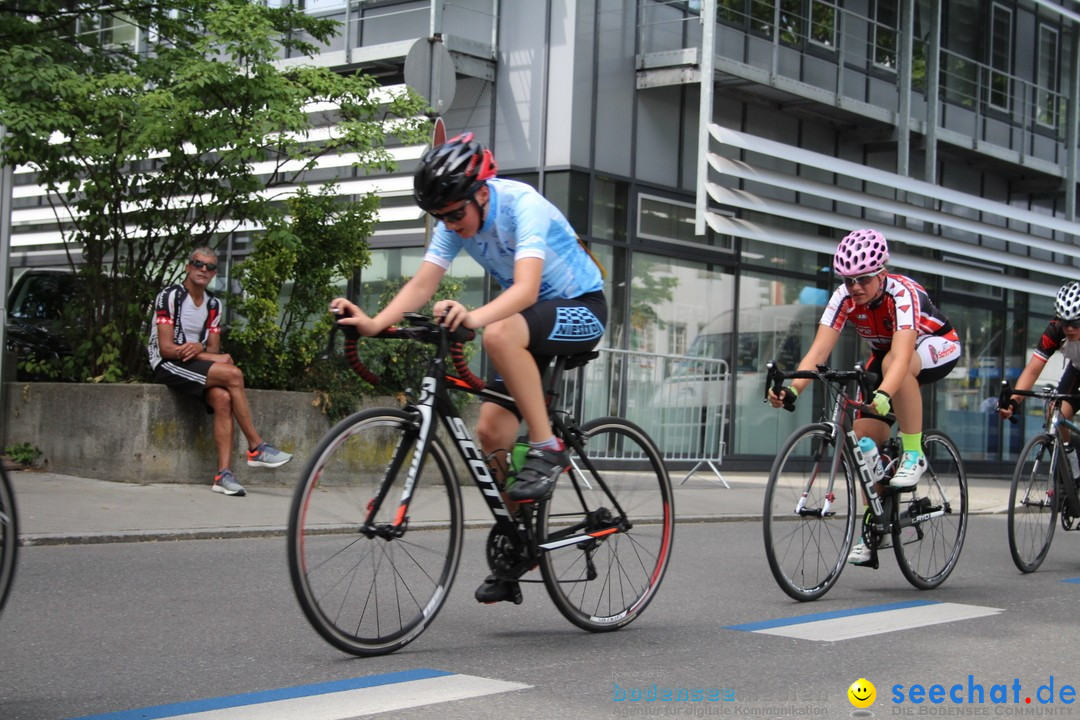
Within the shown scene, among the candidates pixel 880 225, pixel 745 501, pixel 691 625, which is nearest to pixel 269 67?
pixel 745 501

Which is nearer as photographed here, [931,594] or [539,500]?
[539,500]

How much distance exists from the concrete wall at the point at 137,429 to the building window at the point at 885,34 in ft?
41.2

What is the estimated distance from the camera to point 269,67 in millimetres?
11492

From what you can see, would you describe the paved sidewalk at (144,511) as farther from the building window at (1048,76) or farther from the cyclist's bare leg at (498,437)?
the building window at (1048,76)

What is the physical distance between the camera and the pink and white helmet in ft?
22.8

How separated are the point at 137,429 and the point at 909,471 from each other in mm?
Answer: 6135

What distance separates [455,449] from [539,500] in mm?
381

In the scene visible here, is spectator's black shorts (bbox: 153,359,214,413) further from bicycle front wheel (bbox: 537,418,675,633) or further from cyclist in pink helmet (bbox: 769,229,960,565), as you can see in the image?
A: bicycle front wheel (bbox: 537,418,675,633)

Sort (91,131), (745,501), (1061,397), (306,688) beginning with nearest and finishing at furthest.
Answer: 1. (306,688)
2. (1061,397)
3. (91,131)
4. (745,501)

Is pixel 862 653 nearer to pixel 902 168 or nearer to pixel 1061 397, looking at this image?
pixel 1061 397

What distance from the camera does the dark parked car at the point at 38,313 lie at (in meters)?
14.8

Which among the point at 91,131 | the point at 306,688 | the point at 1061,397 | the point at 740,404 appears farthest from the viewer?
the point at 740,404

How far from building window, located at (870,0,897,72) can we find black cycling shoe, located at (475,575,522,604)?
1717 cm

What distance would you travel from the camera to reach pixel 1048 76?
2525 centimetres
